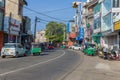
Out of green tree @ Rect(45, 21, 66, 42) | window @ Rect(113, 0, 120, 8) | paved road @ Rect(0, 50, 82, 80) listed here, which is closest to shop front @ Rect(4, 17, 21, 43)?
window @ Rect(113, 0, 120, 8)

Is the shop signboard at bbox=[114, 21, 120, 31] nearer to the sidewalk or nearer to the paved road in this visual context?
the paved road

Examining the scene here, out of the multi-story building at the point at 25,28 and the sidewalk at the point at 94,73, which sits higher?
the multi-story building at the point at 25,28

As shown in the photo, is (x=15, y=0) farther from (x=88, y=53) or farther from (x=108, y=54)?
(x=108, y=54)

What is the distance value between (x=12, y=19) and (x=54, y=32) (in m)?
99.8

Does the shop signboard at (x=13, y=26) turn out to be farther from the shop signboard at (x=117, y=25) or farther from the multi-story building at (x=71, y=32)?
the multi-story building at (x=71, y=32)

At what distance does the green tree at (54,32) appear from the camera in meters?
156

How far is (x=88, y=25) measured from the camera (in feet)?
329

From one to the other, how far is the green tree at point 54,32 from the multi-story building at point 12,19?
8770cm

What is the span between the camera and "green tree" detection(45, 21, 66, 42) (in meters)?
156

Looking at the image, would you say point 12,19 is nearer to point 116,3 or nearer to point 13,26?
point 13,26

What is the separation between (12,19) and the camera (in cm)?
5831

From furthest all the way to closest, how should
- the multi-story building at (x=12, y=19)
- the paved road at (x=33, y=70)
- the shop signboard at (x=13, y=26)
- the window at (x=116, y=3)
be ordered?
the multi-story building at (x=12, y=19) < the shop signboard at (x=13, y=26) < the window at (x=116, y=3) < the paved road at (x=33, y=70)

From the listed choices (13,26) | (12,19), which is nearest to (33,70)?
(12,19)

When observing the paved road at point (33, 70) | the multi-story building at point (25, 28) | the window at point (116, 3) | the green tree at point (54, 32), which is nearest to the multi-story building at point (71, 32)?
the green tree at point (54, 32)
